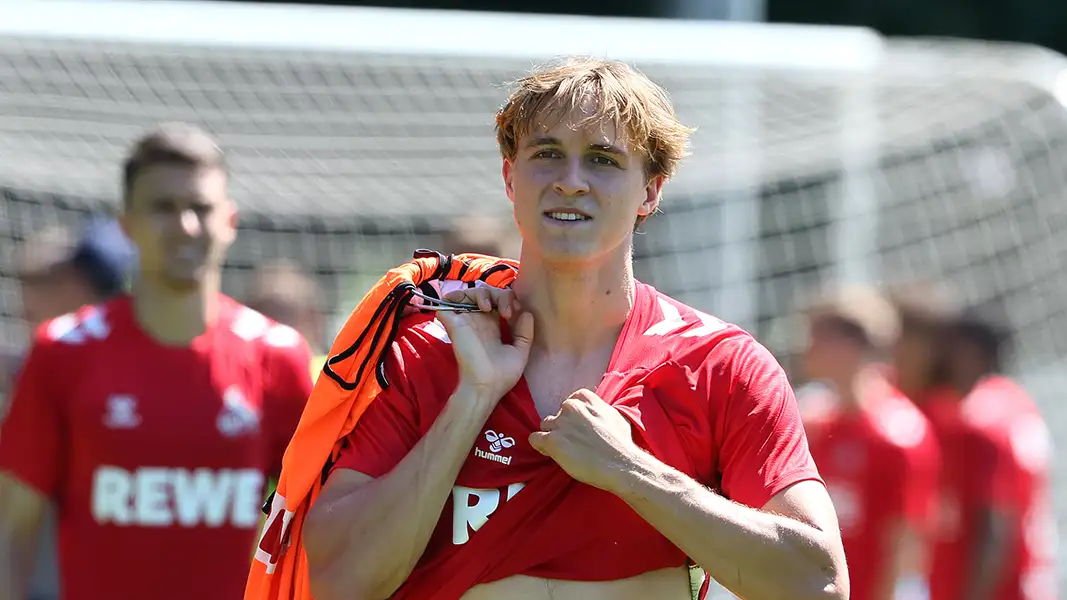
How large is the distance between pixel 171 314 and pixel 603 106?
7.42ft

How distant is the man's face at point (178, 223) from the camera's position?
4387 millimetres

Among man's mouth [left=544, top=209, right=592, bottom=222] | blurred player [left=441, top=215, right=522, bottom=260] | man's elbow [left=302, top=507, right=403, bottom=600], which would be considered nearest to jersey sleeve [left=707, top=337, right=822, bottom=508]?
man's mouth [left=544, top=209, right=592, bottom=222]

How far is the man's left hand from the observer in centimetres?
243

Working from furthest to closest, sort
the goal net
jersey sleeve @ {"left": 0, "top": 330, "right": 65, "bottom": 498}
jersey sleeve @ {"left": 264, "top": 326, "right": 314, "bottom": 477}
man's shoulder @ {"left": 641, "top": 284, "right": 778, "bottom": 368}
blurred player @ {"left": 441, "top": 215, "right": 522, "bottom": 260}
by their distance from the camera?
the goal net < blurred player @ {"left": 441, "top": 215, "right": 522, "bottom": 260} < jersey sleeve @ {"left": 264, "top": 326, "right": 314, "bottom": 477} < jersey sleeve @ {"left": 0, "top": 330, "right": 65, "bottom": 498} < man's shoulder @ {"left": 641, "top": 284, "right": 778, "bottom": 368}

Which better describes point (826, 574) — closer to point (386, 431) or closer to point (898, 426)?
point (386, 431)

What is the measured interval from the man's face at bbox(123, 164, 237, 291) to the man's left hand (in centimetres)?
217

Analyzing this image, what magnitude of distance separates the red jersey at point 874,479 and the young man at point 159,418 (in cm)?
275

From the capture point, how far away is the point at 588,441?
2447mm

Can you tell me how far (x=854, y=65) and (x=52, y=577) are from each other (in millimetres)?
4493

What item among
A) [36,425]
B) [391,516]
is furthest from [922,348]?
[391,516]

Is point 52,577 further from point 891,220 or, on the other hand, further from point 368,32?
point 891,220

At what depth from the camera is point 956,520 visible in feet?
21.5

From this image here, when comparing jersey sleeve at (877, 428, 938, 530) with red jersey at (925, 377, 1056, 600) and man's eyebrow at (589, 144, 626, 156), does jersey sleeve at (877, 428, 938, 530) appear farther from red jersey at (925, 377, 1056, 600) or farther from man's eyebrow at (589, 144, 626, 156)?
man's eyebrow at (589, 144, 626, 156)

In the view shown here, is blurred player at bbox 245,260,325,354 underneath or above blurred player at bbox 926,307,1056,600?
above
